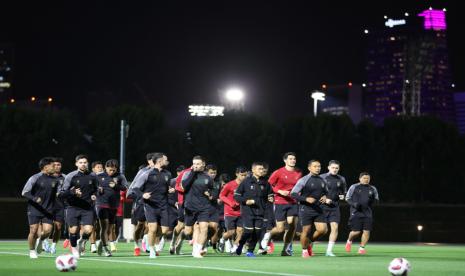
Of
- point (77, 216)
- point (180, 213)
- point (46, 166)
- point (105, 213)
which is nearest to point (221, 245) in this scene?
point (180, 213)

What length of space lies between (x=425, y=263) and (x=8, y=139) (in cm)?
5317

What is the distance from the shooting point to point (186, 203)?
22.0 m

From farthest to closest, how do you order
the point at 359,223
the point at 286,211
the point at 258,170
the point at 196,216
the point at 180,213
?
the point at 359,223 → the point at 180,213 → the point at 286,211 → the point at 258,170 → the point at 196,216

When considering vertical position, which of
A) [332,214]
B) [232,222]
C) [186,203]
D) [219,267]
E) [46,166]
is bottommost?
[219,267]

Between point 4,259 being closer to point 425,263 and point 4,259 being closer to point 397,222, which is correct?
point 425,263

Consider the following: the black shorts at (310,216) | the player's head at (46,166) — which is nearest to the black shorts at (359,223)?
the black shorts at (310,216)

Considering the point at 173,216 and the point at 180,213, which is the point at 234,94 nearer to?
the point at 180,213

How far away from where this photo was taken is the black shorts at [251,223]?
75.0 feet

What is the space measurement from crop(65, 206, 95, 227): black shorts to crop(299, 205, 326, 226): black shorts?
4.76 metres

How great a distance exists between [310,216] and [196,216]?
2.64m

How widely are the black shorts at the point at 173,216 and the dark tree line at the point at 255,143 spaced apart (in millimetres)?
43292

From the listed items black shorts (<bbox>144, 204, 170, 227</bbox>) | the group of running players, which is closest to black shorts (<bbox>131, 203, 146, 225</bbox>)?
the group of running players

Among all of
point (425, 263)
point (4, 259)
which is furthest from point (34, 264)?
point (425, 263)

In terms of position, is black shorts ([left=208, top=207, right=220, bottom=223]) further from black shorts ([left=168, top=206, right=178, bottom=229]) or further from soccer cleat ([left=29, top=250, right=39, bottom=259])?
soccer cleat ([left=29, top=250, right=39, bottom=259])
